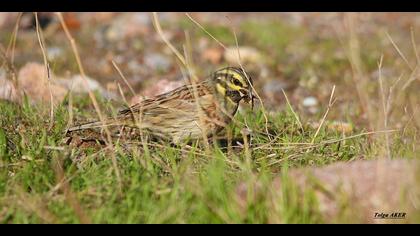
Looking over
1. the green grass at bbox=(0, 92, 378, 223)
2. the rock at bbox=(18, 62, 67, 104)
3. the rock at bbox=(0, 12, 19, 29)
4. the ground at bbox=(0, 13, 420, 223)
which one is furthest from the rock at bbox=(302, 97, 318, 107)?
the rock at bbox=(0, 12, 19, 29)

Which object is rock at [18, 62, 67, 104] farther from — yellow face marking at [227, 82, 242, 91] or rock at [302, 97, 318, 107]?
rock at [302, 97, 318, 107]

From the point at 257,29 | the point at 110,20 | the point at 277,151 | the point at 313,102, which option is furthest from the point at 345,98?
the point at 110,20

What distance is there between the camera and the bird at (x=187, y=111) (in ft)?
21.7

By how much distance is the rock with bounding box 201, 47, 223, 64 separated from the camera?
496 inches

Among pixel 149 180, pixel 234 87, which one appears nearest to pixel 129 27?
pixel 234 87

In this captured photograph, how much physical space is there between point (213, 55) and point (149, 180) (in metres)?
7.58

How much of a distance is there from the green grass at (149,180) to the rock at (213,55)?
19.5ft

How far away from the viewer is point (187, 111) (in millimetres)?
6723

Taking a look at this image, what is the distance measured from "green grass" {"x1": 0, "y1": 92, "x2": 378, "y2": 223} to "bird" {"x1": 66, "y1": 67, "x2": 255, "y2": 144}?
1.04ft

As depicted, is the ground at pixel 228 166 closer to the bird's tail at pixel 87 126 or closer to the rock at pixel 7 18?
the bird's tail at pixel 87 126

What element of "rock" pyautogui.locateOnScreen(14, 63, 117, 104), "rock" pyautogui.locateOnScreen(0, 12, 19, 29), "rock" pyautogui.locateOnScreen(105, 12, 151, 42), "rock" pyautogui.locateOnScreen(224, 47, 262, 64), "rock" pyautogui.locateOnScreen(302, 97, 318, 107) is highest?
"rock" pyautogui.locateOnScreen(0, 12, 19, 29)

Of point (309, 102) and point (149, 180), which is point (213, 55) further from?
point (149, 180)

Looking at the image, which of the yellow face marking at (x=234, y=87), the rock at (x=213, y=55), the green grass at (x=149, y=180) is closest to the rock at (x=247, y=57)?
the rock at (x=213, y=55)
